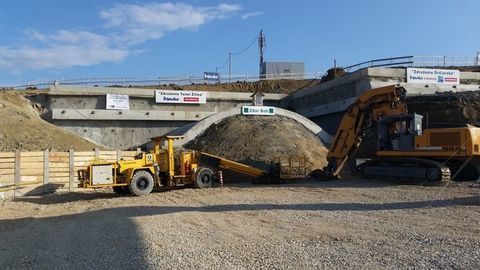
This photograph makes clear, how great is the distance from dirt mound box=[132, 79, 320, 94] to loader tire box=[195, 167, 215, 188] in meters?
28.8

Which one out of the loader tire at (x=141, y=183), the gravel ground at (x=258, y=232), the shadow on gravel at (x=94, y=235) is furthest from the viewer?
the loader tire at (x=141, y=183)

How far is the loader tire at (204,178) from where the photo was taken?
21.2 m

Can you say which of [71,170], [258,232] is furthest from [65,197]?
[258,232]

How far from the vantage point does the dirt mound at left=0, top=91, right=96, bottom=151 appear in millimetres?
28859

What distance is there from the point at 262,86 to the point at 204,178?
32.4 metres

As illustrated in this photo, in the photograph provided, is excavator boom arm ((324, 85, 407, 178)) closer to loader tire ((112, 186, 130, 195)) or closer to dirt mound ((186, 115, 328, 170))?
dirt mound ((186, 115, 328, 170))

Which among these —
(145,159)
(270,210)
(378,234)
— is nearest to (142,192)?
(145,159)

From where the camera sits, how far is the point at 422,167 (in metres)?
19.2

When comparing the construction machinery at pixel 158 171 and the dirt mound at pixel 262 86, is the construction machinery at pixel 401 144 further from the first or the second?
the dirt mound at pixel 262 86

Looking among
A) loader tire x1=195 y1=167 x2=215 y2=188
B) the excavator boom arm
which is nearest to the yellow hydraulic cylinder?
loader tire x1=195 y1=167 x2=215 y2=188

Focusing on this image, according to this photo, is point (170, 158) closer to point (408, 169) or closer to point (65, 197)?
point (65, 197)

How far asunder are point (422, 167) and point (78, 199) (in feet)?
44.8

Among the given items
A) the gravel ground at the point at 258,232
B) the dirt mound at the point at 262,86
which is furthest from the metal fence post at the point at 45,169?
the dirt mound at the point at 262,86

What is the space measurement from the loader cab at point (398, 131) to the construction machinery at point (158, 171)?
5253 mm
